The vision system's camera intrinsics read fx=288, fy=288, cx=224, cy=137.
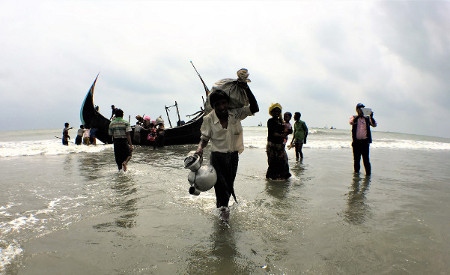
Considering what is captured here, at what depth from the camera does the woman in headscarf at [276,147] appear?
6.29 meters

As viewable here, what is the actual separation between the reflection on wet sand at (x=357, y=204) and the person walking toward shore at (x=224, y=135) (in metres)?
1.66

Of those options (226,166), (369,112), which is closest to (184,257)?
(226,166)

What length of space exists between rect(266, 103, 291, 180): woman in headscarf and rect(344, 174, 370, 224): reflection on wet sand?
1.53m

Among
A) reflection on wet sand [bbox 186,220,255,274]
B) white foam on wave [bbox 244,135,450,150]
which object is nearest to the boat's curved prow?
white foam on wave [bbox 244,135,450,150]

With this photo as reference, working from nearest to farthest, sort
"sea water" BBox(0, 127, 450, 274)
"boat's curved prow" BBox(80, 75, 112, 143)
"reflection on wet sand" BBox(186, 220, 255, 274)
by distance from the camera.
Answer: "reflection on wet sand" BBox(186, 220, 255, 274) < "sea water" BBox(0, 127, 450, 274) < "boat's curved prow" BBox(80, 75, 112, 143)

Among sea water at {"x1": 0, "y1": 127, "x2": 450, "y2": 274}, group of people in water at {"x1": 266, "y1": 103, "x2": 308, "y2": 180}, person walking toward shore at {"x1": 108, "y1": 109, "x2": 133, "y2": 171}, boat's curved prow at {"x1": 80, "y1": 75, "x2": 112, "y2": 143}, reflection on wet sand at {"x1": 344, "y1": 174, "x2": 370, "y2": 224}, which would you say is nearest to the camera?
sea water at {"x1": 0, "y1": 127, "x2": 450, "y2": 274}

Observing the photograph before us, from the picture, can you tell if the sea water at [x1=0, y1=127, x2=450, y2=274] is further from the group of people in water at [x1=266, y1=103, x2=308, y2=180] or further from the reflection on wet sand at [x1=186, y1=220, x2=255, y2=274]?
the group of people in water at [x1=266, y1=103, x2=308, y2=180]

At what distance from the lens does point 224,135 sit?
3.63 m

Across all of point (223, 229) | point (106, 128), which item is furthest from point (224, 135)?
point (106, 128)

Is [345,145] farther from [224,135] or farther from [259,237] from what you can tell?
[259,237]

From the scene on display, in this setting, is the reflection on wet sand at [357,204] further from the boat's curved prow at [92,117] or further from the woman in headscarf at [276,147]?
the boat's curved prow at [92,117]

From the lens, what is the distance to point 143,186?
5906mm

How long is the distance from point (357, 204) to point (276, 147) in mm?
2308

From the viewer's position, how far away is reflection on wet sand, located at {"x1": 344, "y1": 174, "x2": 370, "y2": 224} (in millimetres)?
3880
